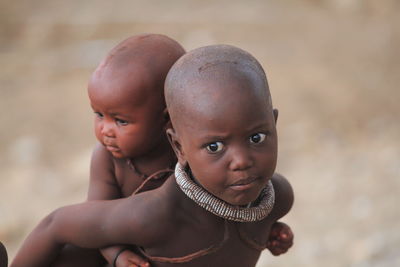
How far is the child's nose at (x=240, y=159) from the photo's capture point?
171 cm

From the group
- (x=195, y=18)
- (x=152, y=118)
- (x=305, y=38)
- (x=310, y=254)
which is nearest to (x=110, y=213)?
(x=152, y=118)

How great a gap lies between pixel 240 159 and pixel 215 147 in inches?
2.6

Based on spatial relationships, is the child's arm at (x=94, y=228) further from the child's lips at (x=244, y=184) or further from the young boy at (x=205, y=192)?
the child's lips at (x=244, y=184)

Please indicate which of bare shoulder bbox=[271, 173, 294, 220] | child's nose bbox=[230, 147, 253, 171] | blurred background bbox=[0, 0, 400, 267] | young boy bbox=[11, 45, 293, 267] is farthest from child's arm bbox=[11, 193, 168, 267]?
blurred background bbox=[0, 0, 400, 267]

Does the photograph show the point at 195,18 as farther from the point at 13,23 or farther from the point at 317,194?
the point at 317,194

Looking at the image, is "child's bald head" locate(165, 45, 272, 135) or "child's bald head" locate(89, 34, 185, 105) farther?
"child's bald head" locate(89, 34, 185, 105)

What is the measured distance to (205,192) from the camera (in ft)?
5.97

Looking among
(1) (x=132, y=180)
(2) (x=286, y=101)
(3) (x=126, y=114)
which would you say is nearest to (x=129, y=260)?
(1) (x=132, y=180)

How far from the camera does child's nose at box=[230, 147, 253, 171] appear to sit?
171 centimetres

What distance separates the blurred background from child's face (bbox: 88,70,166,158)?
315cm

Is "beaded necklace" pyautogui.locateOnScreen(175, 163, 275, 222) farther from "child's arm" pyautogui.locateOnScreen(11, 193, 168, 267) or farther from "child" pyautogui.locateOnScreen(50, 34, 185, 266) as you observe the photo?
"child" pyautogui.locateOnScreen(50, 34, 185, 266)

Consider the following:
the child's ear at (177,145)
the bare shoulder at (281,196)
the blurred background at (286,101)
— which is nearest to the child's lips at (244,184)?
the child's ear at (177,145)

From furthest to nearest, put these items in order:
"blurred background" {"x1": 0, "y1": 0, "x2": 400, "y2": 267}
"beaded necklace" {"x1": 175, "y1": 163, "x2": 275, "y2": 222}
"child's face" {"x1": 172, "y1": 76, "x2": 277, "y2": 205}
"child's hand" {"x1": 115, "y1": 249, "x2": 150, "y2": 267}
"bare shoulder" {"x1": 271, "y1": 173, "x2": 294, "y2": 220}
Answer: "blurred background" {"x1": 0, "y1": 0, "x2": 400, "y2": 267} → "bare shoulder" {"x1": 271, "y1": 173, "x2": 294, "y2": 220} → "child's hand" {"x1": 115, "y1": 249, "x2": 150, "y2": 267} → "beaded necklace" {"x1": 175, "y1": 163, "x2": 275, "y2": 222} → "child's face" {"x1": 172, "y1": 76, "x2": 277, "y2": 205}

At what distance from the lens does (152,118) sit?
1.99m
